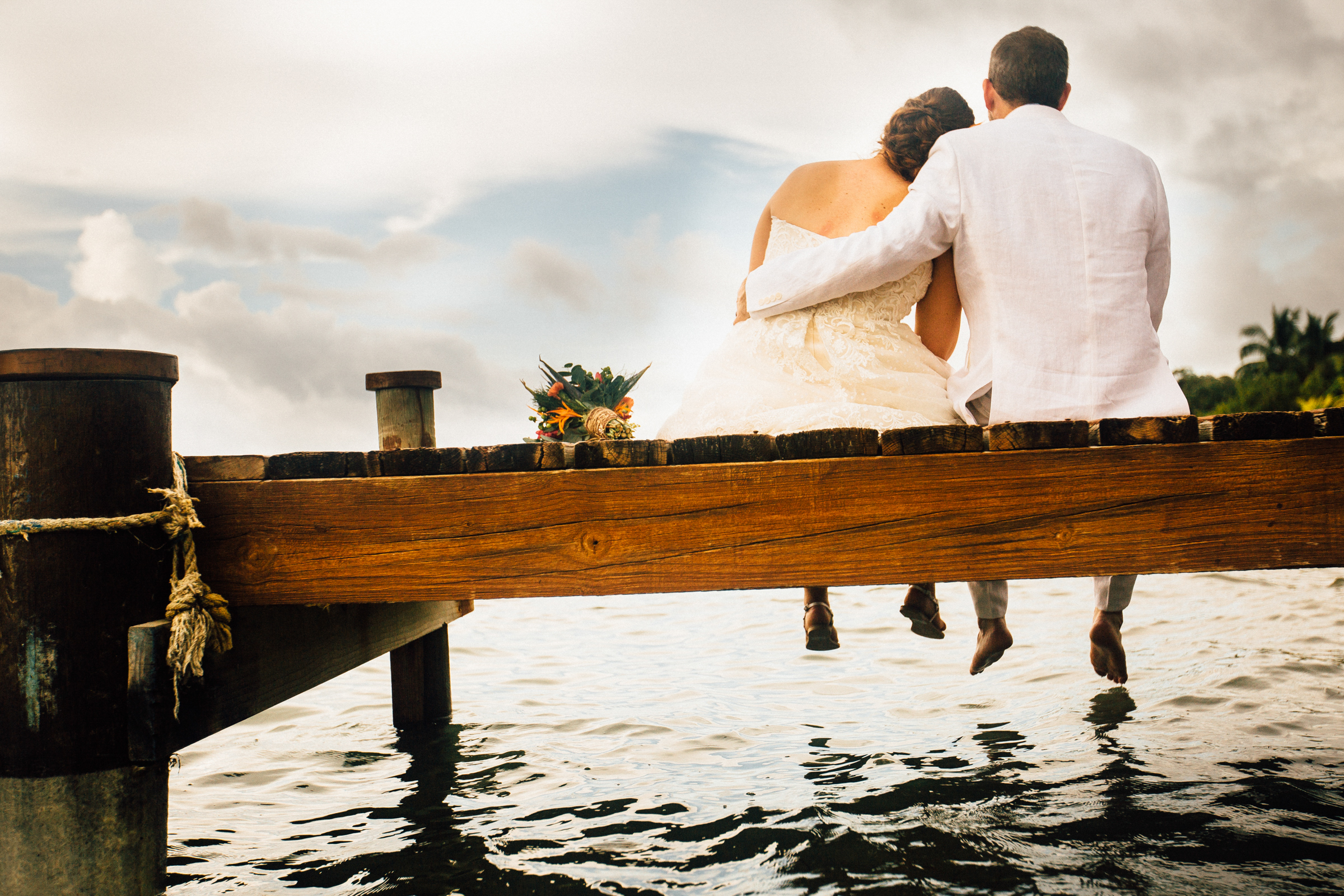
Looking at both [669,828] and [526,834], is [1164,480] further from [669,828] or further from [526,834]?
[526,834]

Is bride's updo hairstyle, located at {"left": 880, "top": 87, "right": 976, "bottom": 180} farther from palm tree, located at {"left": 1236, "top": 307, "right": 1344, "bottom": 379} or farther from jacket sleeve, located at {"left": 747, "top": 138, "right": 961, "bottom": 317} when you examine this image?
palm tree, located at {"left": 1236, "top": 307, "right": 1344, "bottom": 379}

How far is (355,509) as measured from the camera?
2.62 m

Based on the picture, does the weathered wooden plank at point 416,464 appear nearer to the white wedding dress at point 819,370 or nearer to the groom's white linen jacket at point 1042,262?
the white wedding dress at point 819,370

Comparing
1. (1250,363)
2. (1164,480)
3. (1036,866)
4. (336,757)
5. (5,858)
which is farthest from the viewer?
(1250,363)

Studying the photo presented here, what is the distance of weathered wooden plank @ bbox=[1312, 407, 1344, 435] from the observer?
2543mm

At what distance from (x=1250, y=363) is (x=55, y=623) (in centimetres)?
6375

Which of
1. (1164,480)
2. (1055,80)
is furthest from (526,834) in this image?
(1055,80)

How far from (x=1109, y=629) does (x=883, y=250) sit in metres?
1.89

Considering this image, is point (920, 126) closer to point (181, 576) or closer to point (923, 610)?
point (923, 610)

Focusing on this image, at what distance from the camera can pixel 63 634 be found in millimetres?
2393

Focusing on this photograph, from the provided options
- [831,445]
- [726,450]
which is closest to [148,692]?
[726,450]

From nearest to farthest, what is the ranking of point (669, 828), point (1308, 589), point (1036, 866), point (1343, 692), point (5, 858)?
point (5, 858) → point (1036, 866) → point (669, 828) → point (1343, 692) → point (1308, 589)

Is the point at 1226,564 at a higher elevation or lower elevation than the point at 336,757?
higher

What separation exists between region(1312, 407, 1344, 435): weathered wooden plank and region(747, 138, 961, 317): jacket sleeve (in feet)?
4.14
